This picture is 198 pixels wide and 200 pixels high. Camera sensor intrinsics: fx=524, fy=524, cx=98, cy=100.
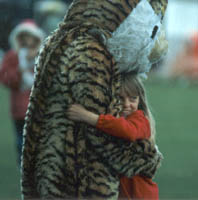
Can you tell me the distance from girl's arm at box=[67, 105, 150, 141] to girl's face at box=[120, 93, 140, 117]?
11 cm

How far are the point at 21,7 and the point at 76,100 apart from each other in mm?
19881

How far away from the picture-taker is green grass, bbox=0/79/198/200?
5159 mm

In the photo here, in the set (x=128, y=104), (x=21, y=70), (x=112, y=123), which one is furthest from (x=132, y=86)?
(x=21, y=70)

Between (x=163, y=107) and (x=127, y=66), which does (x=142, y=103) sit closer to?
(x=127, y=66)

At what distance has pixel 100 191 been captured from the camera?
2.60m

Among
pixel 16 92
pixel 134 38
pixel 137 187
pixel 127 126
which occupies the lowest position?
pixel 137 187

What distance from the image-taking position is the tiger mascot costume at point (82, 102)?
2.59m

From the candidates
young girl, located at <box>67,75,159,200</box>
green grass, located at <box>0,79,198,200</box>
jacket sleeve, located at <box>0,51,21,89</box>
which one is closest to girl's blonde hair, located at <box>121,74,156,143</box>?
young girl, located at <box>67,75,159,200</box>

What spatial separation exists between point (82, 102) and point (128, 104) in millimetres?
383

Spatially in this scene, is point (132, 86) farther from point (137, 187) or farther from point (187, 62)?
point (187, 62)

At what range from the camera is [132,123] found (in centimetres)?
274

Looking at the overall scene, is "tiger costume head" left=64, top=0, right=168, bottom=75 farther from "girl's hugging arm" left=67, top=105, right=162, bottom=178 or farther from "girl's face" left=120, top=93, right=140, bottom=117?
"girl's hugging arm" left=67, top=105, right=162, bottom=178

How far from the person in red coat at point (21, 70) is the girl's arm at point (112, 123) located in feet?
7.93

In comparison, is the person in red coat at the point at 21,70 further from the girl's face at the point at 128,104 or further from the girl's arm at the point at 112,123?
Answer: the girl's arm at the point at 112,123
